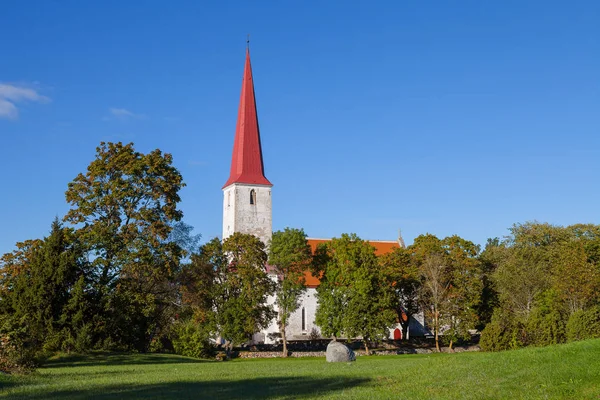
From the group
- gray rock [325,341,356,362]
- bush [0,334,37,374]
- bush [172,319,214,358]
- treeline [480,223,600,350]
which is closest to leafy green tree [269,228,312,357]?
bush [172,319,214,358]

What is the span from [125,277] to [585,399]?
33.5 meters

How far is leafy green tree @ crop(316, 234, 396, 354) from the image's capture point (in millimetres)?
54938

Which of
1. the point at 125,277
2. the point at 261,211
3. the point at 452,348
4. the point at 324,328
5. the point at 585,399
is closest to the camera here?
the point at 585,399

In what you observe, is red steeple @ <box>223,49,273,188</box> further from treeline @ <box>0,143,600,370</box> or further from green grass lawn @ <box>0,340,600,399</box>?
green grass lawn @ <box>0,340,600,399</box>

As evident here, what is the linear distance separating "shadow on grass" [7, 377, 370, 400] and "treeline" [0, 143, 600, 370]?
805 cm

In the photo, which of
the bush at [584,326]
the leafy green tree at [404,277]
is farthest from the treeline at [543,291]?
the leafy green tree at [404,277]

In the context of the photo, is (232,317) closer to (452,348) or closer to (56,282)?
(56,282)

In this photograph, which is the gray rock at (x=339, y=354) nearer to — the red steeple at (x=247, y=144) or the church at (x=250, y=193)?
the church at (x=250, y=193)

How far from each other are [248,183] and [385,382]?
5450 cm

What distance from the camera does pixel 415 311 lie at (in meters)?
63.0

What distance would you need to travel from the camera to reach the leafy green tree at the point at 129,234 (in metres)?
42.5

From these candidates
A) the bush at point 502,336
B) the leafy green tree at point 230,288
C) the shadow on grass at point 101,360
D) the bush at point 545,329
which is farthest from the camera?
the leafy green tree at point 230,288

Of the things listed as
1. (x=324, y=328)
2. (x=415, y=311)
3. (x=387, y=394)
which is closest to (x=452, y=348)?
(x=415, y=311)

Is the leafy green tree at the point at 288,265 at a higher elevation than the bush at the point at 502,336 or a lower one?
higher
